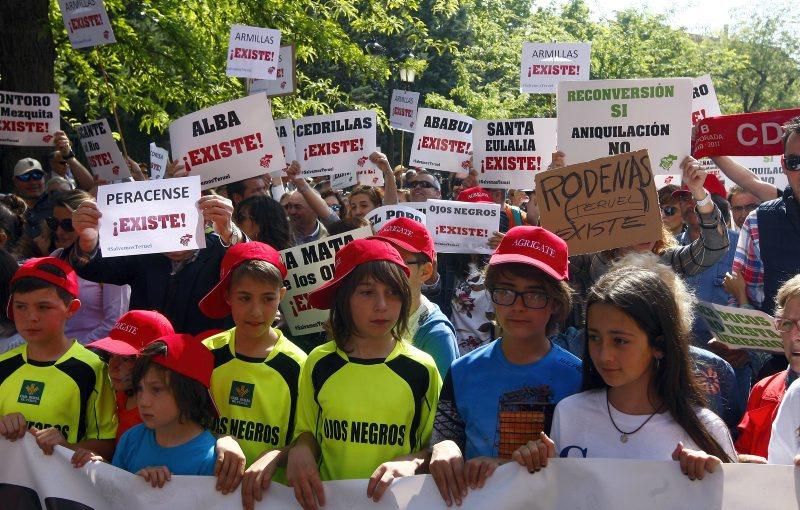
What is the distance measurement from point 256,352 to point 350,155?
5.26 m

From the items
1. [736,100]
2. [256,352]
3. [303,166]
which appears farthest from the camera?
[736,100]

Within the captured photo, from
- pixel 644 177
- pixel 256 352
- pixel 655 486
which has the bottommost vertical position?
pixel 655 486

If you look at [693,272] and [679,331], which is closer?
[679,331]

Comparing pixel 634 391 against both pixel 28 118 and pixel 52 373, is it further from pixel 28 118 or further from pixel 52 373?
pixel 28 118

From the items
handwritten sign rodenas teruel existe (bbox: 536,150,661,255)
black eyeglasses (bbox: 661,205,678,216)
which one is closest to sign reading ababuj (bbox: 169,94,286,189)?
handwritten sign rodenas teruel existe (bbox: 536,150,661,255)

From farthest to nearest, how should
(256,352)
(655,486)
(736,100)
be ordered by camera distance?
(736,100), (256,352), (655,486)

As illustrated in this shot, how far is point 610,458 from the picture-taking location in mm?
3336

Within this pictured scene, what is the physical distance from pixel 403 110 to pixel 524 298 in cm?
1149

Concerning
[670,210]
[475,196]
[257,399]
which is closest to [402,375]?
[257,399]

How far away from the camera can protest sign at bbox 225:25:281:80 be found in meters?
9.90

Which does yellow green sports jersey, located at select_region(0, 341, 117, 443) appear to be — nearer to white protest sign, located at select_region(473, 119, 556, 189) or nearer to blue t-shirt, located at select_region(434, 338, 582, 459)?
blue t-shirt, located at select_region(434, 338, 582, 459)

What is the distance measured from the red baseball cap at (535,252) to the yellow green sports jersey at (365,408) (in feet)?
1.58

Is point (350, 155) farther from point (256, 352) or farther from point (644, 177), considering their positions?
point (256, 352)

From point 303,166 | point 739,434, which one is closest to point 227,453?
point 739,434
